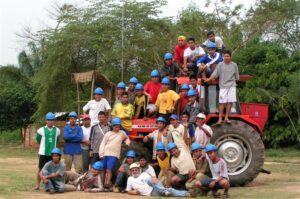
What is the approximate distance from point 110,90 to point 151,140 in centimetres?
1101

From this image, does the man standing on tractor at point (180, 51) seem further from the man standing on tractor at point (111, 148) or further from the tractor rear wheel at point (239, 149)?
the man standing on tractor at point (111, 148)

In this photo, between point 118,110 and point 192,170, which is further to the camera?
point 118,110

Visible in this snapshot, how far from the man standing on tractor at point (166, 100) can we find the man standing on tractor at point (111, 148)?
0.89 meters

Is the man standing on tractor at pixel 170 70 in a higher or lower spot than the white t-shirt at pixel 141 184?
higher

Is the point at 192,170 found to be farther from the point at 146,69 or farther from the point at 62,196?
the point at 146,69

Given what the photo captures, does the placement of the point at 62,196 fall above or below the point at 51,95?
below

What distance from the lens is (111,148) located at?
11328mm

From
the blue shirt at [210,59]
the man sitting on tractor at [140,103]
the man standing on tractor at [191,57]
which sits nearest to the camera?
the blue shirt at [210,59]

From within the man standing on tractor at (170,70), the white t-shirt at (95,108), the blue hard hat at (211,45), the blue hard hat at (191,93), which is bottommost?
the white t-shirt at (95,108)

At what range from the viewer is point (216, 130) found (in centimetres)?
1175

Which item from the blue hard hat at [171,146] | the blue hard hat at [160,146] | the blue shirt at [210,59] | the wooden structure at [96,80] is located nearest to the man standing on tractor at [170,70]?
the blue shirt at [210,59]

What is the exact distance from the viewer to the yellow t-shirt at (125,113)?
1184 cm

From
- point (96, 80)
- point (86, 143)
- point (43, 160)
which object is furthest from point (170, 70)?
point (96, 80)

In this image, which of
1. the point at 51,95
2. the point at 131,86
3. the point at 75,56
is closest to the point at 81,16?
the point at 75,56
